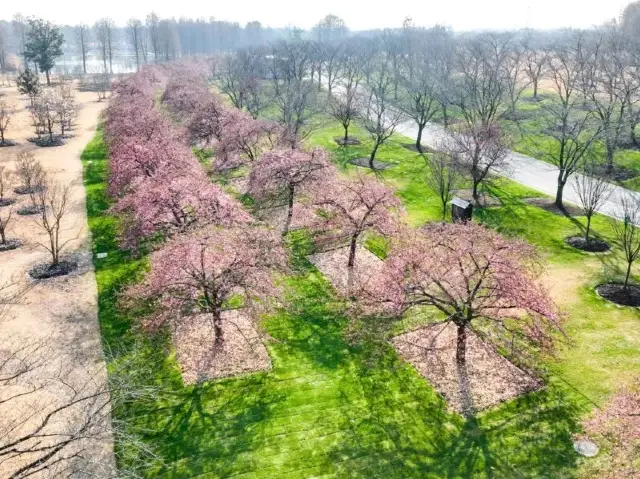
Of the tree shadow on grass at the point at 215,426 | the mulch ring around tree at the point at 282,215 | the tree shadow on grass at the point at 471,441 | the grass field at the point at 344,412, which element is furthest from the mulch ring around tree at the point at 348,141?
the tree shadow on grass at the point at 471,441

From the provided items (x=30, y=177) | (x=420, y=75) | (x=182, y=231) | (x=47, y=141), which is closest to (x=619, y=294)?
(x=182, y=231)

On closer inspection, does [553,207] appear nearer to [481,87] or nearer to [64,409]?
[481,87]

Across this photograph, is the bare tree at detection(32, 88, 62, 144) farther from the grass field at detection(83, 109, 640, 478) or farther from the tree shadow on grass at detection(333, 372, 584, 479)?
the tree shadow on grass at detection(333, 372, 584, 479)

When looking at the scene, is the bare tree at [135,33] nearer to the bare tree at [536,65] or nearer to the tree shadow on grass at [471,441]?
the bare tree at [536,65]

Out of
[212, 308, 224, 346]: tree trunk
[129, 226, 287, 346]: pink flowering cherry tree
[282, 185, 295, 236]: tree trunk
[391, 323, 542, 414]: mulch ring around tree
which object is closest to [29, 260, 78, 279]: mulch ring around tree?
[129, 226, 287, 346]: pink flowering cherry tree

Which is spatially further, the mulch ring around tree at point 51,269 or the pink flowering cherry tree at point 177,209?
the mulch ring around tree at point 51,269

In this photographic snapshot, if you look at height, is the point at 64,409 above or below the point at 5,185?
below

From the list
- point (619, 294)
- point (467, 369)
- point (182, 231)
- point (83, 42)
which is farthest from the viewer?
point (83, 42)
